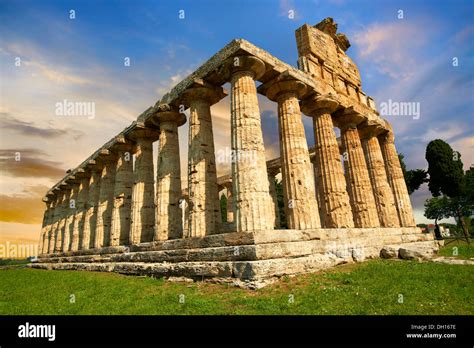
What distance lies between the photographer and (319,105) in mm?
16688

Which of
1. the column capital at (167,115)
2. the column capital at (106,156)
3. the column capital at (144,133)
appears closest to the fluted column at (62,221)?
the column capital at (106,156)

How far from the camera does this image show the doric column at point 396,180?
2028cm

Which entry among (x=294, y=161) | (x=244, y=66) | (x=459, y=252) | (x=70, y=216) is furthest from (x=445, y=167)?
(x=70, y=216)

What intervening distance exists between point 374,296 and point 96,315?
7.45 metres

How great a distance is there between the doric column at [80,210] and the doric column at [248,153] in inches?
803

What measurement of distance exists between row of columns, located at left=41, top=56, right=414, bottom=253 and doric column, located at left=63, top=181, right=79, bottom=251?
4.05 metres

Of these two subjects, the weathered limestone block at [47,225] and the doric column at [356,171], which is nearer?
the doric column at [356,171]

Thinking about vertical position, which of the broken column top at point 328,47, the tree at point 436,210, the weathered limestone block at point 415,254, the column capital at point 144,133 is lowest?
the weathered limestone block at point 415,254

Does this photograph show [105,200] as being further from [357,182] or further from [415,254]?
[415,254]

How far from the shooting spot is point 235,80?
13.3 meters

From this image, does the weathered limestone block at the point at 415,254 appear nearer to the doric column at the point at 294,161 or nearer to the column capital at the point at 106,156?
the doric column at the point at 294,161
